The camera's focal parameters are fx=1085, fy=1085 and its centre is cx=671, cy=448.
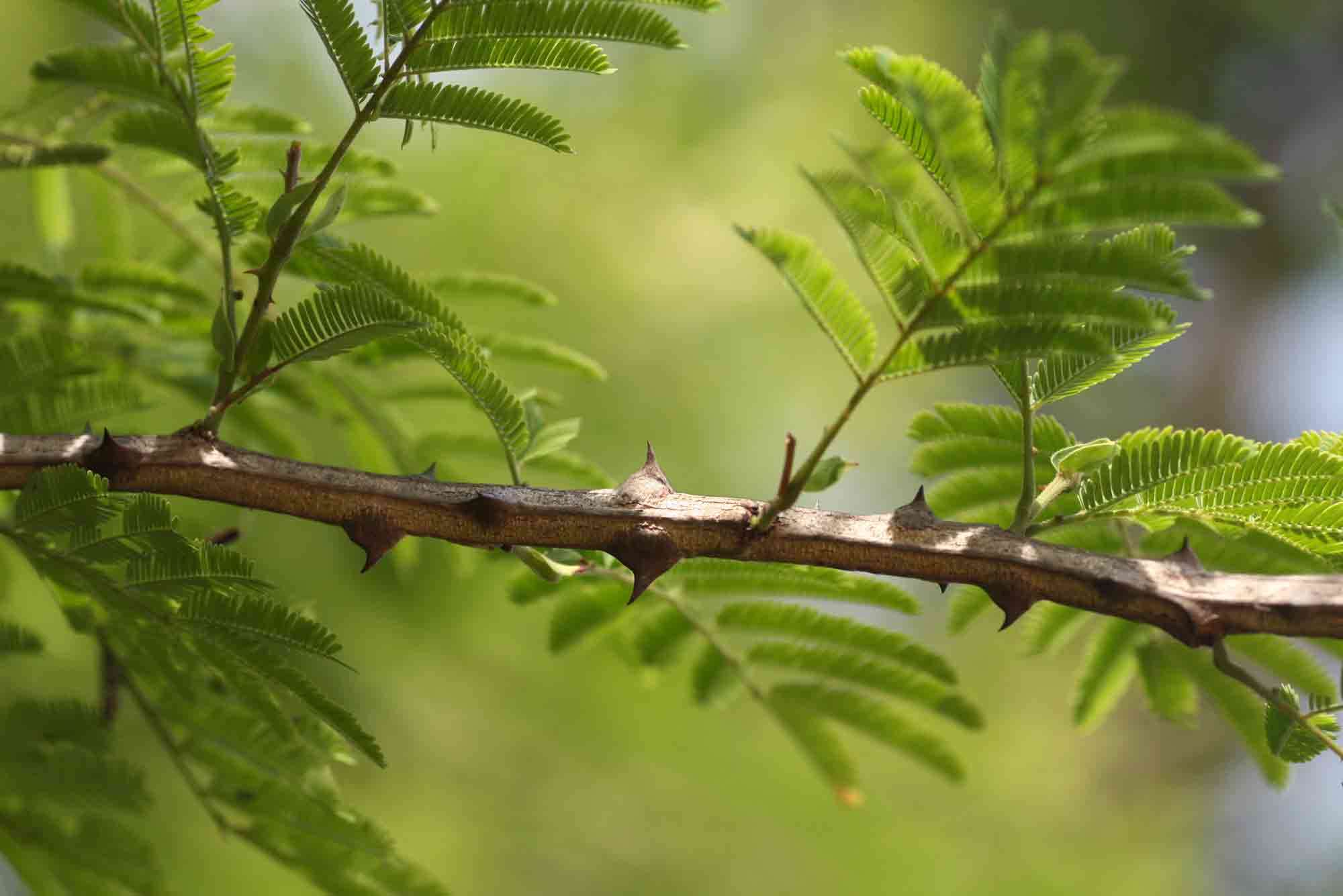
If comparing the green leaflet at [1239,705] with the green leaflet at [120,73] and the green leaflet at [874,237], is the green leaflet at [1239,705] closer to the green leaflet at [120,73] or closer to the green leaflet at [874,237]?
the green leaflet at [874,237]

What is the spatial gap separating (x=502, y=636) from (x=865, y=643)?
288cm

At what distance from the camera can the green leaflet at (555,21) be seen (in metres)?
1.35

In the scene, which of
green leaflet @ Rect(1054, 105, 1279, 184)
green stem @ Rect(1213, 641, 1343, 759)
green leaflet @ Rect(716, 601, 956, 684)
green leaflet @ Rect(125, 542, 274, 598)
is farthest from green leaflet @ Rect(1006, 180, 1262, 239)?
green leaflet @ Rect(125, 542, 274, 598)

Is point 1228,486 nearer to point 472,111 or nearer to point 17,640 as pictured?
point 472,111

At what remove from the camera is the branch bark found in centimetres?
119

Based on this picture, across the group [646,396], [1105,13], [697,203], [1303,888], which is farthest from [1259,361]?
[646,396]

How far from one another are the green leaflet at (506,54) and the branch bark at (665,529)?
1.71 ft

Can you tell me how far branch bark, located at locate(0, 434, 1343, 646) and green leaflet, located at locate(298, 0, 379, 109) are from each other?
50 cm

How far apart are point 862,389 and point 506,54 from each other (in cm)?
64

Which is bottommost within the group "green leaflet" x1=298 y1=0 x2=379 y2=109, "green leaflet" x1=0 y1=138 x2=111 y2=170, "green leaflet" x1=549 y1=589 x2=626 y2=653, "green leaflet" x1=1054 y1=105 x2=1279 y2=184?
"green leaflet" x1=549 y1=589 x2=626 y2=653

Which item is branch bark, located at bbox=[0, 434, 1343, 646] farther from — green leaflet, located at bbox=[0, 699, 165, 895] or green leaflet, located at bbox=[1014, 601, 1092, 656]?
green leaflet, located at bbox=[1014, 601, 1092, 656]

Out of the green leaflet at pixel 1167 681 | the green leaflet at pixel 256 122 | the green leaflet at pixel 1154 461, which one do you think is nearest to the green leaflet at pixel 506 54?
the green leaflet at pixel 256 122

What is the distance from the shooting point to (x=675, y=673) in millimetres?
2990

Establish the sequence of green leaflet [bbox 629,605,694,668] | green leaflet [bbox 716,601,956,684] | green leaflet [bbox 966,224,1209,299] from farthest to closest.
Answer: green leaflet [bbox 629,605,694,668]
green leaflet [bbox 716,601,956,684]
green leaflet [bbox 966,224,1209,299]
